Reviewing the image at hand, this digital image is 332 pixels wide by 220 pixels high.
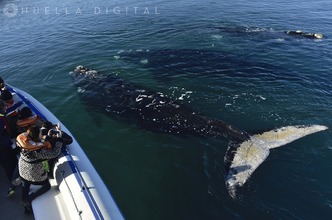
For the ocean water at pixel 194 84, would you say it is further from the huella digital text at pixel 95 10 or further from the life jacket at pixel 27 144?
the life jacket at pixel 27 144

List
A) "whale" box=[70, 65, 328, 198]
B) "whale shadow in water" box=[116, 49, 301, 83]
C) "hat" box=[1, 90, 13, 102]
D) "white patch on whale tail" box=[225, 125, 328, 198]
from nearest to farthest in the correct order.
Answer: "white patch on whale tail" box=[225, 125, 328, 198]
"hat" box=[1, 90, 13, 102]
"whale" box=[70, 65, 328, 198]
"whale shadow in water" box=[116, 49, 301, 83]

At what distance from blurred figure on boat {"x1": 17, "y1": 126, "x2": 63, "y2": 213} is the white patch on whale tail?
267 inches

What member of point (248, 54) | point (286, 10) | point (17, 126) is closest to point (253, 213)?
point (17, 126)

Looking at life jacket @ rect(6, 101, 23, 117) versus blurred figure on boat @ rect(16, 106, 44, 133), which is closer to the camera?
blurred figure on boat @ rect(16, 106, 44, 133)

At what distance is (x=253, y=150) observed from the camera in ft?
43.5

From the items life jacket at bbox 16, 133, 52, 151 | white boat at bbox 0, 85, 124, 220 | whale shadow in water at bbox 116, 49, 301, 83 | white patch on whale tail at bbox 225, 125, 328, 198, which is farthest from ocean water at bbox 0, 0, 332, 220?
life jacket at bbox 16, 133, 52, 151

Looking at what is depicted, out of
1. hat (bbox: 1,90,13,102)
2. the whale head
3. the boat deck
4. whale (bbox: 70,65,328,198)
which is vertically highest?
hat (bbox: 1,90,13,102)

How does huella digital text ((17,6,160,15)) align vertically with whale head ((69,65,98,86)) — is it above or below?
above

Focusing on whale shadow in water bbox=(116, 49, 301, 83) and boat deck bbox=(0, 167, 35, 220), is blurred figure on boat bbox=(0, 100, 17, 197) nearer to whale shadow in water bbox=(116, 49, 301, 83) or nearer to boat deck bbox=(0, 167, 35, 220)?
boat deck bbox=(0, 167, 35, 220)

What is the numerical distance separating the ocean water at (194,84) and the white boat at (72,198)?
2.54m

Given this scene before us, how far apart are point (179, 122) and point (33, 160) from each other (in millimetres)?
8214

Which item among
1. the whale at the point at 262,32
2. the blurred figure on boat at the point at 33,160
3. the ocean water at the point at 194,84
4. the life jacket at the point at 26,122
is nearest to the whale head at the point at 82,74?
the ocean water at the point at 194,84

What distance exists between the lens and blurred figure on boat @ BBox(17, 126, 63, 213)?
28.7 ft

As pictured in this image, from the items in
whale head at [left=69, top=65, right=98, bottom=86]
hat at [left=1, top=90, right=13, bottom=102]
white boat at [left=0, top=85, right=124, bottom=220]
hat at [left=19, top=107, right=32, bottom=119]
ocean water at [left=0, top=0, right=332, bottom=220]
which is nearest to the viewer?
white boat at [left=0, top=85, right=124, bottom=220]
